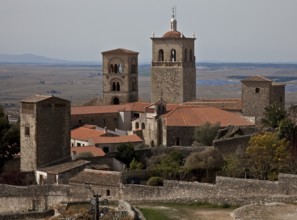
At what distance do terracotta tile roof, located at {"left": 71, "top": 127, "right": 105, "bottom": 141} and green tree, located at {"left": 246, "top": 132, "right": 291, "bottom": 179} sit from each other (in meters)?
13.8

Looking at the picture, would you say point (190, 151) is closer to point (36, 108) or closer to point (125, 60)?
point (36, 108)

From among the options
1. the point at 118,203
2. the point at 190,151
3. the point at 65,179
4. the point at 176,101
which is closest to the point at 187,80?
the point at 176,101

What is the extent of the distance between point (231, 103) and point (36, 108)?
19478mm

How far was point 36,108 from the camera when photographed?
36.1 m

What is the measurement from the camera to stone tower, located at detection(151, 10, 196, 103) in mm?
59469

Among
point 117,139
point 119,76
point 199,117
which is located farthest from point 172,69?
point 117,139

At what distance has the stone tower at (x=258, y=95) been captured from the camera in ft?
158

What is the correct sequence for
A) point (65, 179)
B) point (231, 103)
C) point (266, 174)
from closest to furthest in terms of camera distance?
point (266, 174) < point (65, 179) < point (231, 103)

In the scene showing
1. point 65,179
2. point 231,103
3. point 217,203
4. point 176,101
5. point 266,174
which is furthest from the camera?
point 176,101

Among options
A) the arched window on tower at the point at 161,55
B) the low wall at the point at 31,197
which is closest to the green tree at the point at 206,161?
the low wall at the point at 31,197

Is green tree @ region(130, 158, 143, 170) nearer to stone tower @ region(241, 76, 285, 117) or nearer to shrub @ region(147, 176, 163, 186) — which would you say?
shrub @ region(147, 176, 163, 186)

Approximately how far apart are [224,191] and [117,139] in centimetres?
1766

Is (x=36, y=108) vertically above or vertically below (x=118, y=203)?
above

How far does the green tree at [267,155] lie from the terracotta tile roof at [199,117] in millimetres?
10050
